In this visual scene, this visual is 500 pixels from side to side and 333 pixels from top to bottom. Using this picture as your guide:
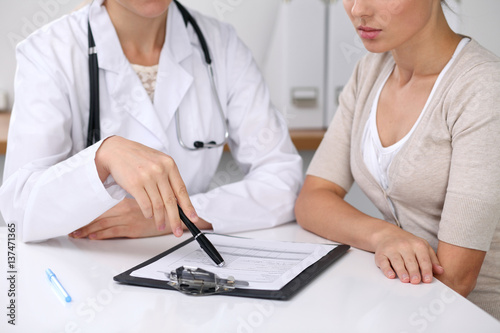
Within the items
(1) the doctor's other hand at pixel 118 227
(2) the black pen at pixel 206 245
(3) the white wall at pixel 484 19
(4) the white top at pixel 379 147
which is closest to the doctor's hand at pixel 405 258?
(4) the white top at pixel 379 147

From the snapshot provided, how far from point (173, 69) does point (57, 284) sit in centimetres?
67

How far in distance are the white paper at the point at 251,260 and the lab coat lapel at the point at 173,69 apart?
39 cm

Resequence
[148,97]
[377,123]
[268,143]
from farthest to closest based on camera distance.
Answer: [268,143] < [148,97] < [377,123]

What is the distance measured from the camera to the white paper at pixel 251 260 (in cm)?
90

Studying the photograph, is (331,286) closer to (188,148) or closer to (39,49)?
(188,148)

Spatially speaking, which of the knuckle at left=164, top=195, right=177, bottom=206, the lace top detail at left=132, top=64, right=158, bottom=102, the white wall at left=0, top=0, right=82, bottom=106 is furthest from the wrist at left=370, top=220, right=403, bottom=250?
the white wall at left=0, top=0, right=82, bottom=106

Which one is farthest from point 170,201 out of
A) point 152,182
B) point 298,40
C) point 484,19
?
point 484,19

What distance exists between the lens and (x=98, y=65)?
131 centimetres

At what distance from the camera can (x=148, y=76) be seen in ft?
4.59

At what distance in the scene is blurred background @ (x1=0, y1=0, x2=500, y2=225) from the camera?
2059 millimetres

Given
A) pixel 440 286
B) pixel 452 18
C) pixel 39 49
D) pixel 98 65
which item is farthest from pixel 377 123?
pixel 452 18

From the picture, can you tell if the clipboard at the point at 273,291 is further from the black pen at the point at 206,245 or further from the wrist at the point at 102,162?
the wrist at the point at 102,162

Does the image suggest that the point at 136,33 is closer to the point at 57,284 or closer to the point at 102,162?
the point at 102,162

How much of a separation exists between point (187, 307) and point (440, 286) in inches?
15.4
